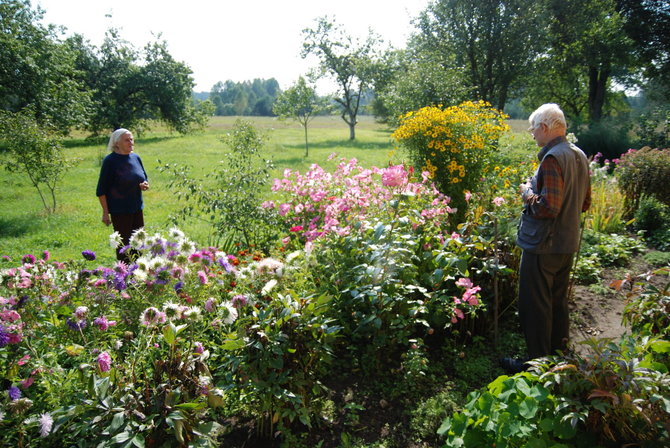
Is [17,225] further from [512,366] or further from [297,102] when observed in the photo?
[297,102]

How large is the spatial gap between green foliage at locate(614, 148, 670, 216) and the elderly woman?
696cm

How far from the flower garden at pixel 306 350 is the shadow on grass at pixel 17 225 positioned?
496 cm

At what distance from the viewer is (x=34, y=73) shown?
553 inches

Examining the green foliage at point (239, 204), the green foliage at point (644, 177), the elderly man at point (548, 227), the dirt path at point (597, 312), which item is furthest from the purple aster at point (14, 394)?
the green foliage at point (644, 177)

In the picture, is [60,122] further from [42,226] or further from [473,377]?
[473,377]

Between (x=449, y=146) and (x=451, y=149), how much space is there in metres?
0.08

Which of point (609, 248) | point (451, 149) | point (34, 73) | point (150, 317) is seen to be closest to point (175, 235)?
point (150, 317)

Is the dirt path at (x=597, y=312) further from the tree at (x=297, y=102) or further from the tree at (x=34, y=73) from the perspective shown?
the tree at (x=297, y=102)

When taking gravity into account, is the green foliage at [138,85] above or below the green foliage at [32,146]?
above

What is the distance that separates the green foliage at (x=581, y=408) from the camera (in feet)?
5.15

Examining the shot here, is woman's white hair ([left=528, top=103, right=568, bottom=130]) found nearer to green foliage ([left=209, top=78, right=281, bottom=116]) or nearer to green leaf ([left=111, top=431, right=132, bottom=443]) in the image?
green leaf ([left=111, top=431, right=132, bottom=443])

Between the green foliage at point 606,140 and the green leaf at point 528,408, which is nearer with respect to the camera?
the green leaf at point 528,408

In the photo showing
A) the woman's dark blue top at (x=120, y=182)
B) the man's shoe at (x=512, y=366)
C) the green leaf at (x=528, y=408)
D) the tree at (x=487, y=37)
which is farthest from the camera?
the tree at (x=487, y=37)

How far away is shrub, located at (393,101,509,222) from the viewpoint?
582cm
